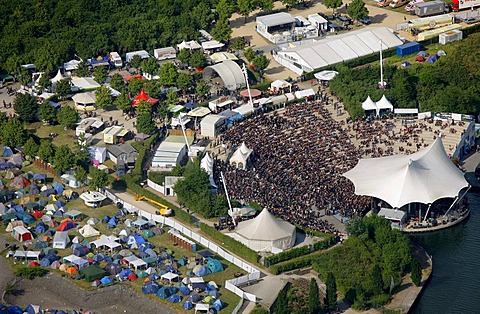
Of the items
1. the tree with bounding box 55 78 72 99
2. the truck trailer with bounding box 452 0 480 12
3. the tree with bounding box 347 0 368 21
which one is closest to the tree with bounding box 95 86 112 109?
the tree with bounding box 55 78 72 99

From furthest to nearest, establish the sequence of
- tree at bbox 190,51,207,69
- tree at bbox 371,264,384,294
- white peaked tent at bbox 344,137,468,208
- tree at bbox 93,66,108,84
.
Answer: tree at bbox 190,51,207,69
tree at bbox 93,66,108,84
white peaked tent at bbox 344,137,468,208
tree at bbox 371,264,384,294

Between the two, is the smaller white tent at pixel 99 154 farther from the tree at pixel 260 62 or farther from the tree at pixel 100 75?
the tree at pixel 260 62

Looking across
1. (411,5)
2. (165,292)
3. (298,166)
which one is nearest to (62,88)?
(298,166)

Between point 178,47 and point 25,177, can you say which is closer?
point 25,177

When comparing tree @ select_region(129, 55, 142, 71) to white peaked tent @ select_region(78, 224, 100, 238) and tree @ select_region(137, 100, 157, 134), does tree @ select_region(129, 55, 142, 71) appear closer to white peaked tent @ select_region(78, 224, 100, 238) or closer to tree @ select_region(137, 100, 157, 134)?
tree @ select_region(137, 100, 157, 134)

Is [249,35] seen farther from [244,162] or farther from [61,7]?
[244,162]

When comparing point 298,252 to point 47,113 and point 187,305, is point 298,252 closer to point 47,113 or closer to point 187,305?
point 187,305

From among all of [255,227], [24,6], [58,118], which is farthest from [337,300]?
[24,6]
